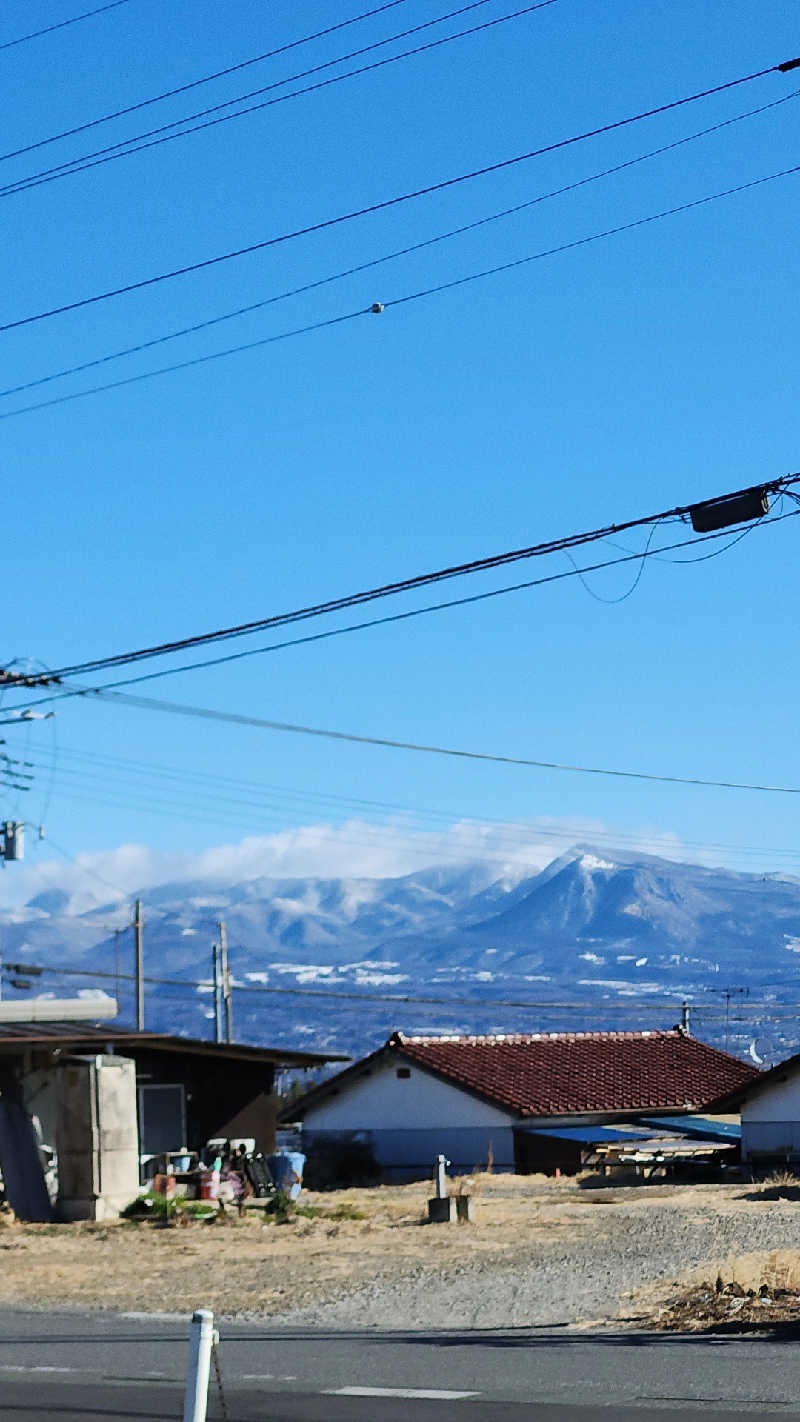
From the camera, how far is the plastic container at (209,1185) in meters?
34.3

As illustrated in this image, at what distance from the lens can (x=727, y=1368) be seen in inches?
539

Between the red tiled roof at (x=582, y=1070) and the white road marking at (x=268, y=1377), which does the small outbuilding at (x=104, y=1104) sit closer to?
the red tiled roof at (x=582, y=1070)

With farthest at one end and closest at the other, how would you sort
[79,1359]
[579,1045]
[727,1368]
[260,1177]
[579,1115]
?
1. [579,1045]
2. [579,1115]
3. [260,1177]
4. [79,1359]
5. [727,1368]

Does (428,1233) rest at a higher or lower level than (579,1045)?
lower

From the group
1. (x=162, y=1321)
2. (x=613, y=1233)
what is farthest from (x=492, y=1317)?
(x=613, y=1233)

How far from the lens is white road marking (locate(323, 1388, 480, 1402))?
12898 millimetres

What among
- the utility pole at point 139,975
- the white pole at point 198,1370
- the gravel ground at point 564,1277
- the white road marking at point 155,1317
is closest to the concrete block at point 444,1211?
the gravel ground at point 564,1277

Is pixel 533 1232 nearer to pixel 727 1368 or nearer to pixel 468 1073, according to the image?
pixel 727 1368

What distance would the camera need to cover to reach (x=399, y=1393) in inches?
516

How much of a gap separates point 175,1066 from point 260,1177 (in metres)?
6.77

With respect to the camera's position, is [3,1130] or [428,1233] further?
[3,1130]

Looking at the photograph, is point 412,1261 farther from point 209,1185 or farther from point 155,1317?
point 209,1185

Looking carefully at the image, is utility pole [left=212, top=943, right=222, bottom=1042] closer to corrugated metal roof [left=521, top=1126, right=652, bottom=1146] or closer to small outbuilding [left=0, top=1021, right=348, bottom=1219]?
corrugated metal roof [left=521, top=1126, right=652, bottom=1146]

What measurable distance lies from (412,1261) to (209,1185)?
10867mm
